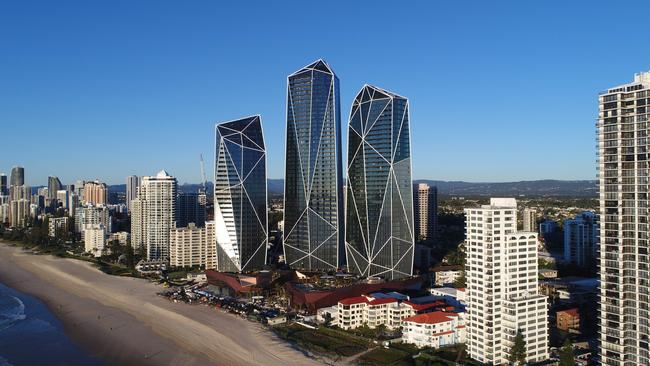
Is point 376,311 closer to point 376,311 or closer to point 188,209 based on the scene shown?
point 376,311

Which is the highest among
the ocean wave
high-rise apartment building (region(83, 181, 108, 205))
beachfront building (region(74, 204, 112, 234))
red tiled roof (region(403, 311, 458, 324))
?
high-rise apartment building (region(83, 181, 108, 205))

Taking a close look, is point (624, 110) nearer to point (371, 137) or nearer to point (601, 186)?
point (601, 186)

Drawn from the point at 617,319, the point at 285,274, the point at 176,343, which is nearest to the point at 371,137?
the point at 285,274

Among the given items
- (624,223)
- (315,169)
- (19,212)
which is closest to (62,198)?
(19,212)

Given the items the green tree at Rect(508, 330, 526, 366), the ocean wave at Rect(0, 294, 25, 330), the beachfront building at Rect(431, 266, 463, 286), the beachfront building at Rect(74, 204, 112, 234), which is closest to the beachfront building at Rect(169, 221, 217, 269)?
the ocean wave at Rect(0, 294, 25, 330)

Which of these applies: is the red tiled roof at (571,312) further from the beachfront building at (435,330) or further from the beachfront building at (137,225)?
the beachfront building at (137,225)

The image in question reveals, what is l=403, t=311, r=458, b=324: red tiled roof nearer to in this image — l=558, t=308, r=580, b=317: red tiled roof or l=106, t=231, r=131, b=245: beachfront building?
l=558, t=308, r=580, b=317: red tiled roof

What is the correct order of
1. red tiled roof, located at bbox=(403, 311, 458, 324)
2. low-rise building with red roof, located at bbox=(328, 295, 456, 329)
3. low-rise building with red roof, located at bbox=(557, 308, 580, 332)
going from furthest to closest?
low-rise building with red roof, located at bbox=(328, 295, 456, 329) < low-rise building with red roof, located at bbox=(557, 308, 580, 332) < red tiled roof, located at bbox=(403, 311, 458, 324)
